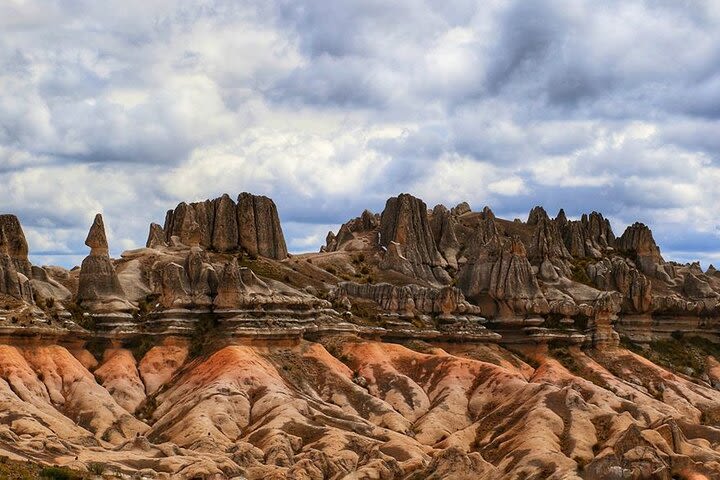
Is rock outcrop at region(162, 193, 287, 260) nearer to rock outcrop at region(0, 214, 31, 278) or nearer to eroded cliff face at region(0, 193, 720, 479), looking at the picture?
eroded cliff face at region(0, 193, 720, 479)

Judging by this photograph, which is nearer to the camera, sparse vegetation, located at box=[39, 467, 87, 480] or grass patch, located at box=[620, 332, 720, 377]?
sparse vegetation, located at box=[39, 467, 87, 480]

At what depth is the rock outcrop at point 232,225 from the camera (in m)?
170

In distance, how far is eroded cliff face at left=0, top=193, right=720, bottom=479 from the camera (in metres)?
119

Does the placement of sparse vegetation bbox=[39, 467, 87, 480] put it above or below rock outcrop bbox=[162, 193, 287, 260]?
below

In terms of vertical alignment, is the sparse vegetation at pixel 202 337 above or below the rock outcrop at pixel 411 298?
below

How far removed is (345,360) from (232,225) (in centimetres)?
2690

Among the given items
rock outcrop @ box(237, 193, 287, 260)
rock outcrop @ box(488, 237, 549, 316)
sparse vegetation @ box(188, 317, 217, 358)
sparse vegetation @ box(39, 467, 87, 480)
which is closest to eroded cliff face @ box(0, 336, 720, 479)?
sparse vegetation @ box(188, 317, 217, 358)

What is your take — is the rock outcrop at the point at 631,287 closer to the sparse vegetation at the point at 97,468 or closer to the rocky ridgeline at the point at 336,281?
the rocky ridgeline at the point at 336,281

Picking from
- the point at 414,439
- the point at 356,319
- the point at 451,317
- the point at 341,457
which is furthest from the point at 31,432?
the point at 451,317

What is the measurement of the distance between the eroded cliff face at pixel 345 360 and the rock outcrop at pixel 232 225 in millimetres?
250

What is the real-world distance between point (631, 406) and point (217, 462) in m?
42.2

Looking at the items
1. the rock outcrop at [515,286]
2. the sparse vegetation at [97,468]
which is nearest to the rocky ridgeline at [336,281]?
the rock outcrop at [515,286]

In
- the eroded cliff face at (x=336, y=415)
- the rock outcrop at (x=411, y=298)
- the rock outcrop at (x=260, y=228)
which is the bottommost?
the eroded cliff face at (x=336, y=415)

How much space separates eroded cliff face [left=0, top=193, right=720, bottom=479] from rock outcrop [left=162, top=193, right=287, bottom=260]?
25 centimetres
